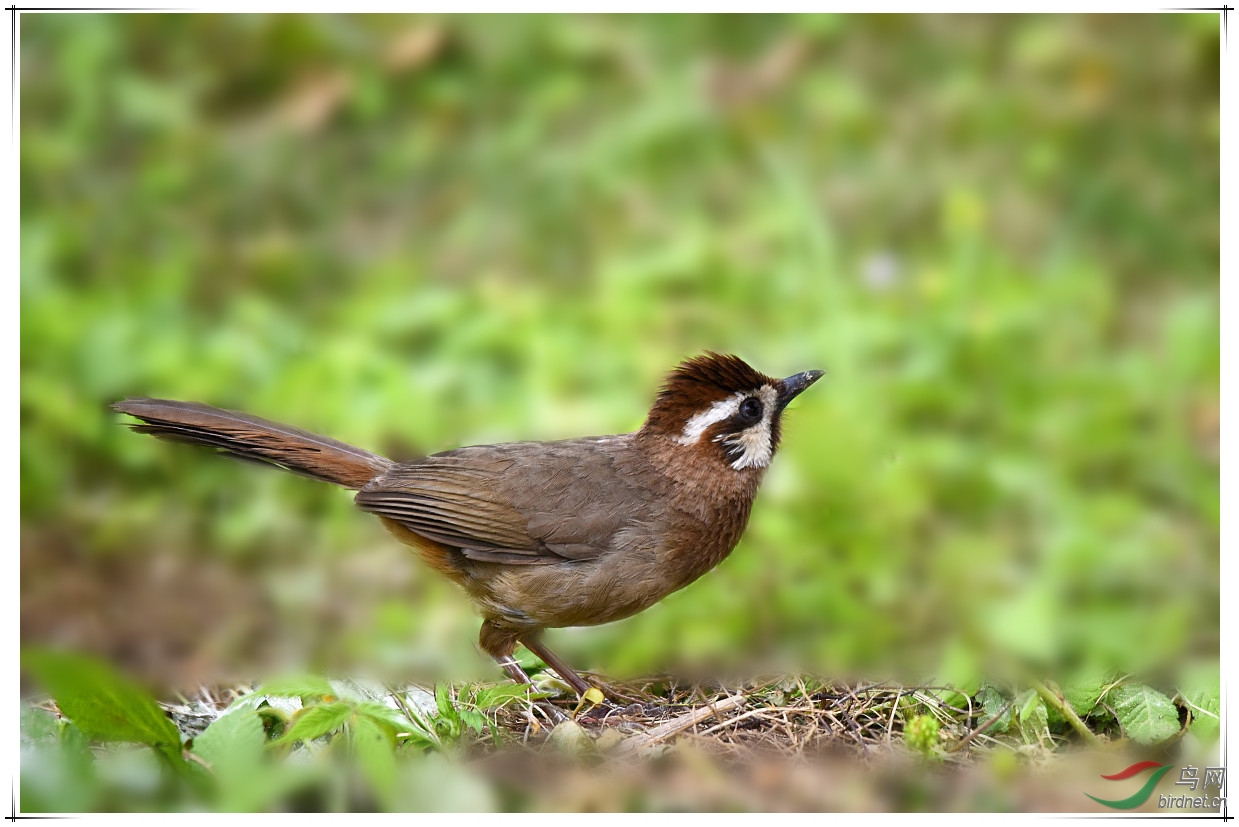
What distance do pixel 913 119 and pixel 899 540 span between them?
3.46 m

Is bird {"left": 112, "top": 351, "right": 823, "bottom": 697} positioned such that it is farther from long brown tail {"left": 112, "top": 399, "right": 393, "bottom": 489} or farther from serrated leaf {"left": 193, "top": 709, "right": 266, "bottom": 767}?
serrated leaf {"left": 193, "top": 709, "right": 266, "bottom": 767}

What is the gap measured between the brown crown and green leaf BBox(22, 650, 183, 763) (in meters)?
2.03

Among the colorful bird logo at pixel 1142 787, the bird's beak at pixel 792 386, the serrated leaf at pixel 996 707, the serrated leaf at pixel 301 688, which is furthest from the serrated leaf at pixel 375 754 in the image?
the colorful bird logo at pixel 1142 787

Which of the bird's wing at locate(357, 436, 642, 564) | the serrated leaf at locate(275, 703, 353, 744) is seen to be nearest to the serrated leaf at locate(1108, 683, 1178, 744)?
the bird's wing at locate(357, 436, 642, 564)

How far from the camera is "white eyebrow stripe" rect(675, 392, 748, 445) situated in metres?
4.61

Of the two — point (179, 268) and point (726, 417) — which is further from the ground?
point (179, 268)

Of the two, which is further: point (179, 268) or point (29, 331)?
point (179, 268)

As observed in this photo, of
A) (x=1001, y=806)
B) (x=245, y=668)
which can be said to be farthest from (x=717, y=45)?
(x=1001, y=806)

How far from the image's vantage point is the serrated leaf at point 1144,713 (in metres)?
4.18

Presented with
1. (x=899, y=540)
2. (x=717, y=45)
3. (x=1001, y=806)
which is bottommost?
(x=1001, y=806)

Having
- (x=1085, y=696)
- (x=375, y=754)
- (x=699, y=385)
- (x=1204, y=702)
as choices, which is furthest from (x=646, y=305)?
(x=375, y=754)

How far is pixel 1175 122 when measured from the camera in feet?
25.4
